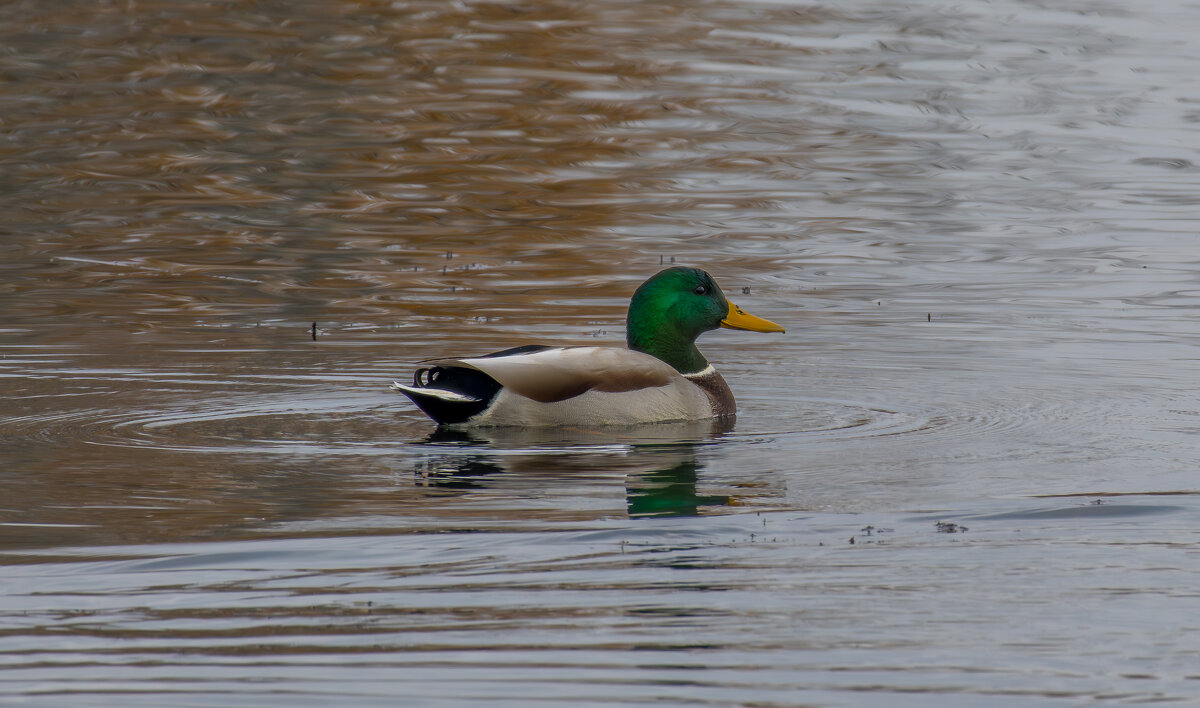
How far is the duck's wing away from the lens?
9.03 meters

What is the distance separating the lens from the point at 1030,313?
1273 cm

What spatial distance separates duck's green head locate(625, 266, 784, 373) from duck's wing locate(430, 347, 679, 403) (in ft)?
2.02

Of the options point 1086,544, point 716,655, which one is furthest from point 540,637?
point 1086,544

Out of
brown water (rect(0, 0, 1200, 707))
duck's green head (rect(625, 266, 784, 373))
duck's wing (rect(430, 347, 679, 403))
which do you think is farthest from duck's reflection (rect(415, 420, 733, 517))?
duck's green head (rect(625, 266, 784, 373))

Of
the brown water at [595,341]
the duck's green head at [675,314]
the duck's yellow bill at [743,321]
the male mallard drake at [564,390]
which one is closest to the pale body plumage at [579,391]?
the male mallard drake at [564,390]

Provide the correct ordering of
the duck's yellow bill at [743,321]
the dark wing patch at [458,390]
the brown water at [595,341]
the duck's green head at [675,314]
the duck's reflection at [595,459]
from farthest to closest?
the duck's yellow bill at [743,321], the duck's green head at [675,314], the dark wing patch at [458,390], the duck's reflection at [595,459], the brown water at [595,341]

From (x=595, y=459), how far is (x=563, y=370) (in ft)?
2.91

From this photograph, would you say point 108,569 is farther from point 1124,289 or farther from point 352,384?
point 1124,289

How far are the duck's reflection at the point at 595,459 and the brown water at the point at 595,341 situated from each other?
0.12ft

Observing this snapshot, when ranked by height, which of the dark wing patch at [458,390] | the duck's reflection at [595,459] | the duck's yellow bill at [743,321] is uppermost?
the duck's yellow bill at [743,321]

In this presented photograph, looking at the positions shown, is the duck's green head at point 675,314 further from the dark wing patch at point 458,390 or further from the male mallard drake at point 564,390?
the dark wing patch at point 458,390

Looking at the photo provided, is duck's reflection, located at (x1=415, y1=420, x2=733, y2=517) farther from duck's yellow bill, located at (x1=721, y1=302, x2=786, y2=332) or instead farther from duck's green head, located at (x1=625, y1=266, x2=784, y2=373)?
duck's yellow bill, located at (x1=721, y1=302, x2=786, y2=332)

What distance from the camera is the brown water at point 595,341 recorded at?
5.41 meters

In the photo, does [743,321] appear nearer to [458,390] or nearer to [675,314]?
[675,314]
